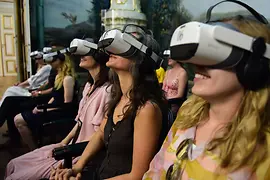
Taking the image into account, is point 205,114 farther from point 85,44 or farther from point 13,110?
point 13,110

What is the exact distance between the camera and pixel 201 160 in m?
0.68

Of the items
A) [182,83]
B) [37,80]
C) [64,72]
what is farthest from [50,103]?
[182,83]

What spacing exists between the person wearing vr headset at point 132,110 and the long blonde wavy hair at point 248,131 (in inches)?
16.1

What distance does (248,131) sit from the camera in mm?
627

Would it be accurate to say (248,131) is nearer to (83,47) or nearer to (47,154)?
(47,154)

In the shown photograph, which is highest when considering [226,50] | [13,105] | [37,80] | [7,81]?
[226,50]

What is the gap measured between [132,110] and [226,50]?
59 centimetres

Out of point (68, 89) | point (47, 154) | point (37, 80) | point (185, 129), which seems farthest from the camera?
point (37, 80)

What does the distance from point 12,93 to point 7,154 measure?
2.80 ft

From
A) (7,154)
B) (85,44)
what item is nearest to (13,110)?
(7,154)

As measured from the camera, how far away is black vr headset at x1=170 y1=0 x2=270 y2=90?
0.58m

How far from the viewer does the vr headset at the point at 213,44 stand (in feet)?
1.90

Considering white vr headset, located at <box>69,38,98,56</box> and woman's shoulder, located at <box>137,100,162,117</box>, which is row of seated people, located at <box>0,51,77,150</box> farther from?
woman's shoulder, located at <box>137,100,162,117</box>

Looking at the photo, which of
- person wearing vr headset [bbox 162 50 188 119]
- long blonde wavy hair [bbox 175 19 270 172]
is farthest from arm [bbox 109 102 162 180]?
person wearing vr headset [bbox 162 50 188 119]
